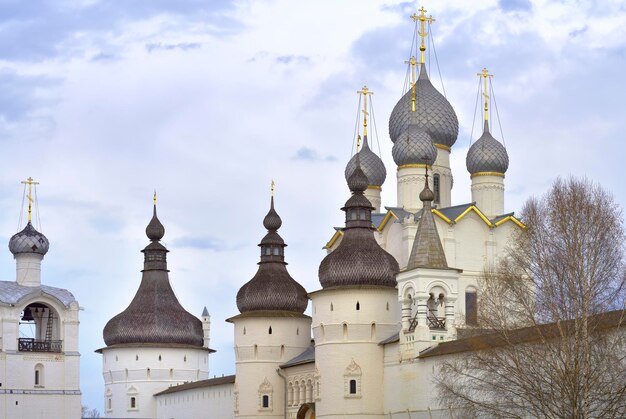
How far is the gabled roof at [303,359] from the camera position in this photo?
152ft

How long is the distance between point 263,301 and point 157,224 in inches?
541

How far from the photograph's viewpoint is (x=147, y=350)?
58.6 m

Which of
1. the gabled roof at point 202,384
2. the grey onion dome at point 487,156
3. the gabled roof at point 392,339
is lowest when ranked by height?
the gabled roof at point 202,384

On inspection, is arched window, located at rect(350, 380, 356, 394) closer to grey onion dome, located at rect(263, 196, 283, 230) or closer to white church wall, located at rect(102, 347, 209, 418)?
grey onion dome, located at rect(263, 196, 283, 230)

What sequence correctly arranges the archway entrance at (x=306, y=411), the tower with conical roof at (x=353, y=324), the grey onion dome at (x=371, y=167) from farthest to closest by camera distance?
the grey onion dome at (x=371, y=167)
the archway entrance at (x=306, y=411)
the tower with conical roof at (x=353, y=324)

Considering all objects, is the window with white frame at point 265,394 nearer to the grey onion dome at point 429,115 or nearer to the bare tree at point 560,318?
the grey onion dome at point 429,115

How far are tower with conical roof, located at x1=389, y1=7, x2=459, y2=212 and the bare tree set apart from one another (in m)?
17.1

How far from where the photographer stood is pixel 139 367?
58.7m

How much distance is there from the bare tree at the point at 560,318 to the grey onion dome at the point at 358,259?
514 inches

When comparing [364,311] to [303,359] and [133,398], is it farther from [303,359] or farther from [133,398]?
[133,398]

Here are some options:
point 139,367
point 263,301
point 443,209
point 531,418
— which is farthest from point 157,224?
point 531,418

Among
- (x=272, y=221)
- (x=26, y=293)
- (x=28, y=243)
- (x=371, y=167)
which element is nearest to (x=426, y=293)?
(x=371, y=167)

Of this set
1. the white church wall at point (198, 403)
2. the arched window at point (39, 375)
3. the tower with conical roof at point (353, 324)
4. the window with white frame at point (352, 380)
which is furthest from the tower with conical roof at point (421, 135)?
the arched window at point (39, 375)

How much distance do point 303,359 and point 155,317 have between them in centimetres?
1310
